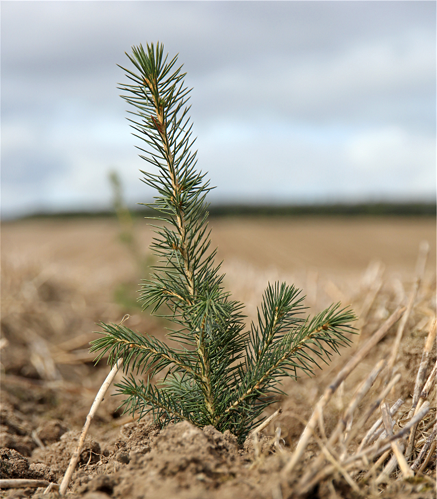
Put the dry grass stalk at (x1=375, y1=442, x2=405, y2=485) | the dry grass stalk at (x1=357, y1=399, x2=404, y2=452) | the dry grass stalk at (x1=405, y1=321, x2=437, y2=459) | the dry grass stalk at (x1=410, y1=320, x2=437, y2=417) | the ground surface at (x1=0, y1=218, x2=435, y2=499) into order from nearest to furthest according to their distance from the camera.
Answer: the ground surface at (x1=0, y1=218, x2=435, y2=499)
the dry grass stalk at (x1=375, y1=442, x2=405, y2=485)
the dry grass stalk at (x1=357, y1=399, x2=404, y2=452)
the dry grass stalk at (x1=405, y1=321, x2=437, y2=459)
the dry grass stalk at (x1=410, y1=320, x2=437, y2=417)

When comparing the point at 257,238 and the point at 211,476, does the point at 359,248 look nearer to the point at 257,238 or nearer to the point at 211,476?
the point at 257,238

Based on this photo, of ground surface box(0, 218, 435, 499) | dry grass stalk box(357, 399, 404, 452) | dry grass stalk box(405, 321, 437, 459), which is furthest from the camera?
dry grass stalk box(405, 321, 437, 459)

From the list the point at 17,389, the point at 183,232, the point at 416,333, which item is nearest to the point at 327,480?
the point at 183,232

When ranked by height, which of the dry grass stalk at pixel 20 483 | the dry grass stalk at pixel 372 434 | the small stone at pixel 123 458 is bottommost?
the dry grass stalk at pixel 20 483

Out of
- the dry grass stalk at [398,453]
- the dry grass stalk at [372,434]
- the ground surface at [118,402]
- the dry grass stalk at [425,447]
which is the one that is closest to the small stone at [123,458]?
the ground surface at [118,402]

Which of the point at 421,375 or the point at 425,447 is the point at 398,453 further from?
the point at 421,375

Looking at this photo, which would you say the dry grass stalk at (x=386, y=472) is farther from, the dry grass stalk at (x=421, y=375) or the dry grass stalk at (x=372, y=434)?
the dry grass stalk at (x=421, y=375)

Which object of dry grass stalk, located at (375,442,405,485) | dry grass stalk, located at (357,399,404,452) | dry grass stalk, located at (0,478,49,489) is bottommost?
dry grass stalk, located at (0,478,49,489)

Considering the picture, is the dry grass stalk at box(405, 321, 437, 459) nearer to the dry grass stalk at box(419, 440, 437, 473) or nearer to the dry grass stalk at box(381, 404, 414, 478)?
the dry grass stalk at box(419, 440, 437, 473)

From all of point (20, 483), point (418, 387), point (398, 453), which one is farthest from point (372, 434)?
point (20, 483)

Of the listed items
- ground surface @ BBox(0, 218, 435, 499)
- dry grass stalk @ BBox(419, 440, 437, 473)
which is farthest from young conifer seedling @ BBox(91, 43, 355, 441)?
dry grass stalk @ BBox(419, 440, 437, 473)

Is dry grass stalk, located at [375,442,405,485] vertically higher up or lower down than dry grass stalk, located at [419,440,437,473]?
higher up

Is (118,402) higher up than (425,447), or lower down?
lower down

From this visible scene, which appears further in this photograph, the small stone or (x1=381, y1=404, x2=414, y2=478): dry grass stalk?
the small stone
